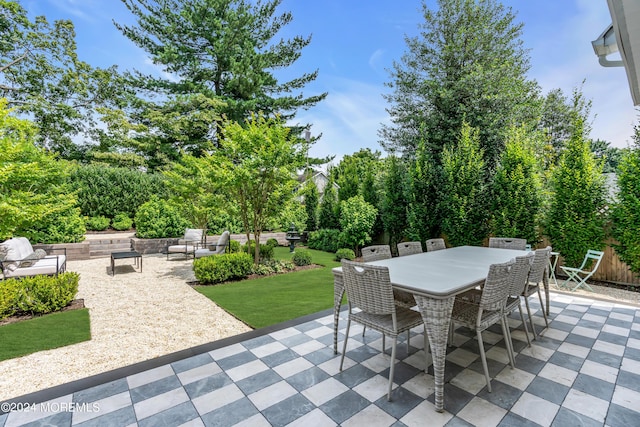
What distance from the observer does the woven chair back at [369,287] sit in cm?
222

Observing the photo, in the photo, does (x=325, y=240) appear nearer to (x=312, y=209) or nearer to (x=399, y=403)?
(x=312, y=209)

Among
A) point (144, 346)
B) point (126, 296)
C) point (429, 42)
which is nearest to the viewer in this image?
point (144, 346)

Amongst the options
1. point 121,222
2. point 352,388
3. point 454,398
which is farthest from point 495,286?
point 121,222

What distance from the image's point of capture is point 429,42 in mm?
9859

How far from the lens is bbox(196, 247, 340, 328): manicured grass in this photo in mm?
4066

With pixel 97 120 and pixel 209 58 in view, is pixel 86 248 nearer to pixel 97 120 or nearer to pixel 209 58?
pixel 209 58

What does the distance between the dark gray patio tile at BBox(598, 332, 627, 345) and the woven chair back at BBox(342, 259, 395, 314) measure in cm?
282

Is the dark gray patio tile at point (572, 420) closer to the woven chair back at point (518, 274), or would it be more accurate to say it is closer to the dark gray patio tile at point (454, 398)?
the dark gray patio tile at point (454, 398)

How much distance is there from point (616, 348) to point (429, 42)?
1001 cm

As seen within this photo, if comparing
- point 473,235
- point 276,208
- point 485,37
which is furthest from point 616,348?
point 485,37

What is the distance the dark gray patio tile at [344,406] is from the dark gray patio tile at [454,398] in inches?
20.8

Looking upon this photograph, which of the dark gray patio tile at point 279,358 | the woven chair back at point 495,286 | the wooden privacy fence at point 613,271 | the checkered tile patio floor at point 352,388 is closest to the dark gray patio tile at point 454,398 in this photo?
the checkered tile patio floor at point 352,388

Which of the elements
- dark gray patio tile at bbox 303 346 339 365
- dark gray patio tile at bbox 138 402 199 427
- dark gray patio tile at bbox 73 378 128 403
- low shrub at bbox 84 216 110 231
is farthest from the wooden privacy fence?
low shrub at bbox 84 216 110 231

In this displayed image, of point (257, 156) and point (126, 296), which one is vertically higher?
point (257, 156)
